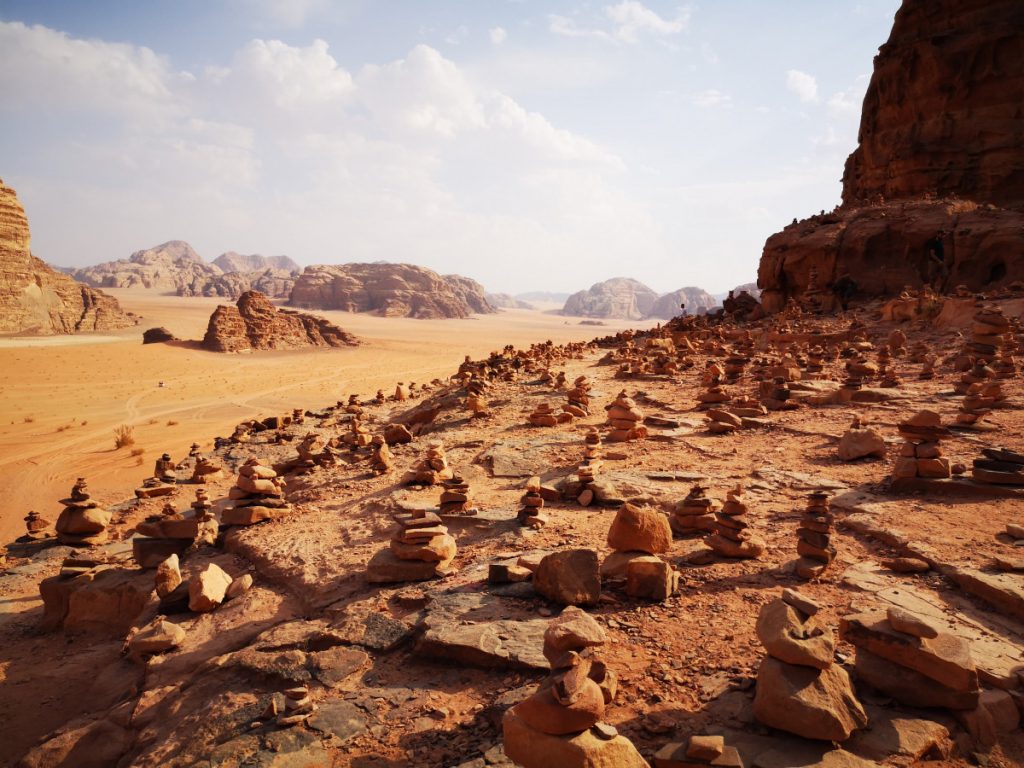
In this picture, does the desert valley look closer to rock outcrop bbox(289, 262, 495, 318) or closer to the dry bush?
the dry bush

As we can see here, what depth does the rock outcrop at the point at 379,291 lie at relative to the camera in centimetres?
8138

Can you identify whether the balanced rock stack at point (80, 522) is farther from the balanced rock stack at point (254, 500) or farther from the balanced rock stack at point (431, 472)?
the balanced rock stack at point (431, 472)

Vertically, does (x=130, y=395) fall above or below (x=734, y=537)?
below

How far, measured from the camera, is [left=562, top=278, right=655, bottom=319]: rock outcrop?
137 m

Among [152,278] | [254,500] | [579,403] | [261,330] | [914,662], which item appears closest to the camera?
[914,662]

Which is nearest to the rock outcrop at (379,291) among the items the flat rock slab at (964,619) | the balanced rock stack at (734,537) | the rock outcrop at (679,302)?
the rock outcrop at (679,302)

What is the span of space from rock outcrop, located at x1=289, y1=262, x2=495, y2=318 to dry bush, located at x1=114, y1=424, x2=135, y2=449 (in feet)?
210

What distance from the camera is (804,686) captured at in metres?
2.56

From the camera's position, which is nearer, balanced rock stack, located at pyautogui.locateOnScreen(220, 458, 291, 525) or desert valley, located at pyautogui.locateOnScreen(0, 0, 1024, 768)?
desert valley, located at pyautogui.locateOnScreen(0, 0, 1024, 768)

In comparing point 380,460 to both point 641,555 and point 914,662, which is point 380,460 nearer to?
point 641,555

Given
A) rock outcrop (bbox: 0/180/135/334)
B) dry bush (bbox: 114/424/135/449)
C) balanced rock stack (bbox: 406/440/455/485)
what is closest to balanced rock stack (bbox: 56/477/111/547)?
balanced rock stack (bbox: 406/440/455/485)

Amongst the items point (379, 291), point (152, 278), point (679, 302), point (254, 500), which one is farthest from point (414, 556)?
point (679, 302)

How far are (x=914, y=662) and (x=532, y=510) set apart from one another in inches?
128

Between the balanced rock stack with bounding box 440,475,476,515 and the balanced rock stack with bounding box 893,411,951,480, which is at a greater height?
the balanced rock stack with bounding box 893,411,951,480
